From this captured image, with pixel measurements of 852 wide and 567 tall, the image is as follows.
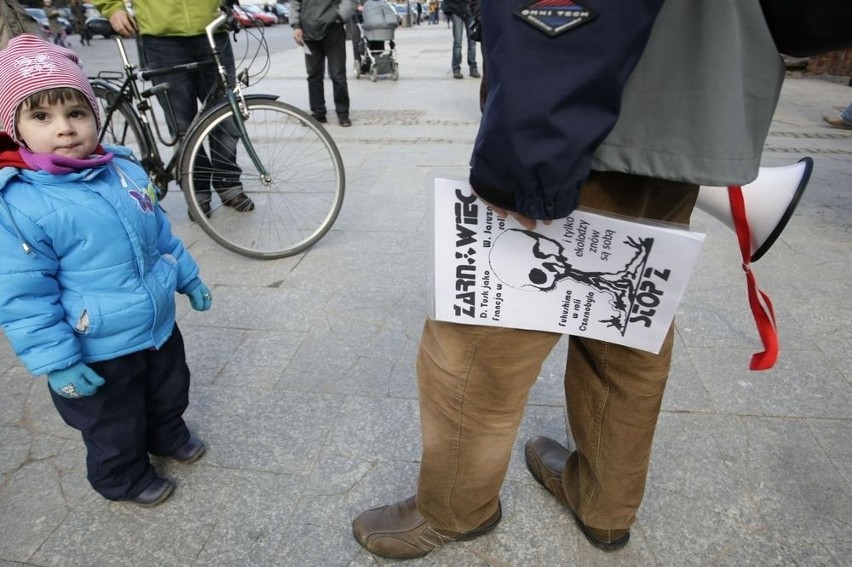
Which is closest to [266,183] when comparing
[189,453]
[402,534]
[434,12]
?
[189,453]

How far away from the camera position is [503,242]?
114cm

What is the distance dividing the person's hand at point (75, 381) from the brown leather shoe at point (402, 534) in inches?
32.8

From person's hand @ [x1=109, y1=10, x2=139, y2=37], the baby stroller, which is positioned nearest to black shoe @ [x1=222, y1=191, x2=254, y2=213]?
person's hand @ [x1=109, y1=10, x2=139, y2=37]

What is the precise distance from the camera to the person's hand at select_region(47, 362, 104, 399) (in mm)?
1428

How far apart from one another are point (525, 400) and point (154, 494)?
4.09ft

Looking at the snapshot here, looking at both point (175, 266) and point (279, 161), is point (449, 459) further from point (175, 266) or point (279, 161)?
A: point (279, 161)

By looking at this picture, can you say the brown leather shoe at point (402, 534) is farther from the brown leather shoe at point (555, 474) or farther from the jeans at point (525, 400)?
the brown leather shoe at point (555, 474)

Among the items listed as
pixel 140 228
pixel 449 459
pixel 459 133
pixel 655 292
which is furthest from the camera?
pixel 459 133

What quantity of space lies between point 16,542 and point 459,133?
527cm

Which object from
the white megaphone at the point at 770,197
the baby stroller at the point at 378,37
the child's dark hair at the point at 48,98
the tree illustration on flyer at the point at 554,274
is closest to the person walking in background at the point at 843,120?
the baby stroller at the point at 378,37

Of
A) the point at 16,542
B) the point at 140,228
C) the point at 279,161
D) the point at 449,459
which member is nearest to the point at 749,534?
the point at 449,459

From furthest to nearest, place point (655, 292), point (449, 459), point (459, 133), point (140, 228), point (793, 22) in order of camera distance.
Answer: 1. point (459, 133)
2. point (140, 228)
3. point (449, 459)
4. point (655, 292)
5. point (793, 22)

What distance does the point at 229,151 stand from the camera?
3344 millimetres

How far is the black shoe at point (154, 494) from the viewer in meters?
1.75
